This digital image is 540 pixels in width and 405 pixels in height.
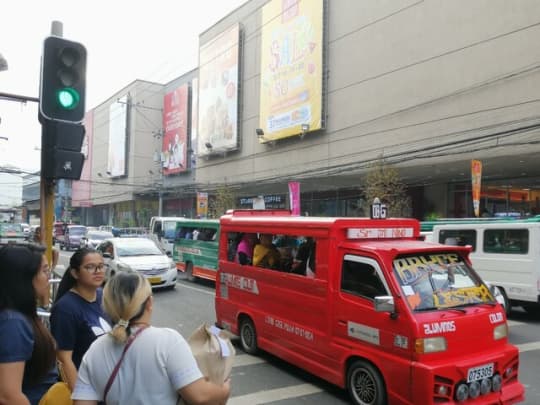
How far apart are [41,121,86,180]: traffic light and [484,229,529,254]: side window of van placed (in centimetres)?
1031

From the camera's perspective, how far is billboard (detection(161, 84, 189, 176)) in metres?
47.8

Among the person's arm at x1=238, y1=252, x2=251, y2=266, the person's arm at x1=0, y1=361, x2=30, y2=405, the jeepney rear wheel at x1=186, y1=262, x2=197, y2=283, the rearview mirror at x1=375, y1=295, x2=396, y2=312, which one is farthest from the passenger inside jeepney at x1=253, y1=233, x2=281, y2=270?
the jeepney rear wheel at x1=186, y1=262, x2=197, y2=283

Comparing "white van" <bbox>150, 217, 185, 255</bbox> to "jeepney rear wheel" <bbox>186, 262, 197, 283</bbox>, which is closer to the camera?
"jeepney rear wheel" <bbox>186, 262, 197, 283</bbox>

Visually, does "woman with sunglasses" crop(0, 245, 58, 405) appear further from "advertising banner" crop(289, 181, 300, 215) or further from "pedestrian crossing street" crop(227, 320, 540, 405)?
"advertising banner" crop(289, 181, 300, 215)

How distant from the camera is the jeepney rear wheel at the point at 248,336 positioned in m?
7.30

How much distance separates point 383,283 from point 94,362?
346 cm

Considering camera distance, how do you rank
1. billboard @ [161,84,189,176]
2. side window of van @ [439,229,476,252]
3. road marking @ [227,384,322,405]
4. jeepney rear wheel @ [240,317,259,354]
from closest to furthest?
1. road marking @ [227,384,322,405]
2. jeepney rear wheel @ [240,317,259,354]
3. side window of van @ [439,229,476,252]
4. billboard @ [161,84,189,176]

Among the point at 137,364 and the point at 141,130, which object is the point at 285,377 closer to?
the point at 137,364

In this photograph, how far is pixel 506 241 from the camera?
11.4 meters

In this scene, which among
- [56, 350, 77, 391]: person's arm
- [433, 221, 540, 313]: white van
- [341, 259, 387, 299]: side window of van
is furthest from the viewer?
[433, 221, 540, 313]: white van

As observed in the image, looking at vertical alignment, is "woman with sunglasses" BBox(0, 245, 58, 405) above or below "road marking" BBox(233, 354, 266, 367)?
above

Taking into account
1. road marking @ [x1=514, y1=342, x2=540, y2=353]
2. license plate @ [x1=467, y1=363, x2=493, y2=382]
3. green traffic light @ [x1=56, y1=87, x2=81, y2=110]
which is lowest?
road marking @ [x1=514, y1=342, x2=540, y2=353]

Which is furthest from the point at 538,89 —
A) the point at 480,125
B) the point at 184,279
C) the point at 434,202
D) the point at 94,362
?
the point at 94,362

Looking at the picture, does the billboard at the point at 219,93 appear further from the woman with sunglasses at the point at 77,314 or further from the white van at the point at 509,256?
the woman with sunglasses at the point at 77,314
